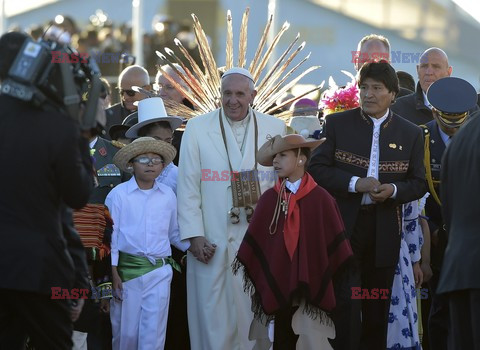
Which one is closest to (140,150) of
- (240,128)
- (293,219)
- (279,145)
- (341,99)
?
(240,128)

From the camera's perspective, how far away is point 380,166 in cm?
884

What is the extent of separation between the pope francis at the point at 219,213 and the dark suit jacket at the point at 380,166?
1.64 ft

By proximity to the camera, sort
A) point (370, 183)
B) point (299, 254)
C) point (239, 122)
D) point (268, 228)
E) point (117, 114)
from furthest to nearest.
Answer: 1. point (117, 114)
2. point (239, 122)
3. point (370, 183)
4. point (268, 228)
5. point (299, 254)

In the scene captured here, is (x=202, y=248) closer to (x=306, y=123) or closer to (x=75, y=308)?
(x=306, y=123)

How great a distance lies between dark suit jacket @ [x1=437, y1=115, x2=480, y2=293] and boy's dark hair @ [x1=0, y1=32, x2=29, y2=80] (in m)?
2.45

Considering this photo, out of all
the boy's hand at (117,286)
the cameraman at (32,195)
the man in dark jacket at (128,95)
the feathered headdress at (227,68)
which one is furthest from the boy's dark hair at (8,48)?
the man in dark jacket at (128,95)

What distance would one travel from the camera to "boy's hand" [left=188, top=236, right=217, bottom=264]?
880cm

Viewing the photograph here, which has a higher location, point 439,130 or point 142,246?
point 439,130

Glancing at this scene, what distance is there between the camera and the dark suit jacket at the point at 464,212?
20.8 feet

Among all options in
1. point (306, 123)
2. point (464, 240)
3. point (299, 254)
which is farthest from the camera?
point (306, 123)

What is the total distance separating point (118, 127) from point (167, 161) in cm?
113

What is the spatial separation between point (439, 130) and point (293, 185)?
1.97m

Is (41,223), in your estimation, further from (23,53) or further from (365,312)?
(365,312)

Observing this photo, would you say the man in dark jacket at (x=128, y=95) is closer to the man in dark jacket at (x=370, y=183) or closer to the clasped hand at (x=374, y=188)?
the man in dark jacket at (x=370, y=183)
